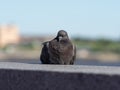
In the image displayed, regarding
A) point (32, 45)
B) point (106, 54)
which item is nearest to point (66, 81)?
point (106, 54)

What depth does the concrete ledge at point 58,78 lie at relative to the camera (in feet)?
19.6

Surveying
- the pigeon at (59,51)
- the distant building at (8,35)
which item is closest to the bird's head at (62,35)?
the pigeon at (59,51)

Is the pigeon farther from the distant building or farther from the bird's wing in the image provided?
the distant building

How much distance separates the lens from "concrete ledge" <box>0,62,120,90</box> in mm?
5980

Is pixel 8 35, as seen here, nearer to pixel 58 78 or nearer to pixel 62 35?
pixel 62 35

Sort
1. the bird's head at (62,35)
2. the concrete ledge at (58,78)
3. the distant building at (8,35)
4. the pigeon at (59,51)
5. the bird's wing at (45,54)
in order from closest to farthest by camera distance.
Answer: the concrete ledge at (58,78)
the pigeon at (59,51)
the bird's wing at (45,54)
the bird's head at (62,35)
the distant building at (8,35)

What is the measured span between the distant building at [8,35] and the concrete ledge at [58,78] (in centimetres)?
11899

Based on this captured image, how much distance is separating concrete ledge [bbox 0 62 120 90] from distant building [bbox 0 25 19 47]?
119m

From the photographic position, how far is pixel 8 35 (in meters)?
138

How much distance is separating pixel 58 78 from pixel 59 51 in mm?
2025

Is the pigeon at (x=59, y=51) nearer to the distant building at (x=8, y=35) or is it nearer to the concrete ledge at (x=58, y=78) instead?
the concrete ledge at (x=58, y=78)

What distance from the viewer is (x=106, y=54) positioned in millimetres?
104500

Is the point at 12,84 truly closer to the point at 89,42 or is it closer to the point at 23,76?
the point at 23,76

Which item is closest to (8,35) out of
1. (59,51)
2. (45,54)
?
(45,54)
